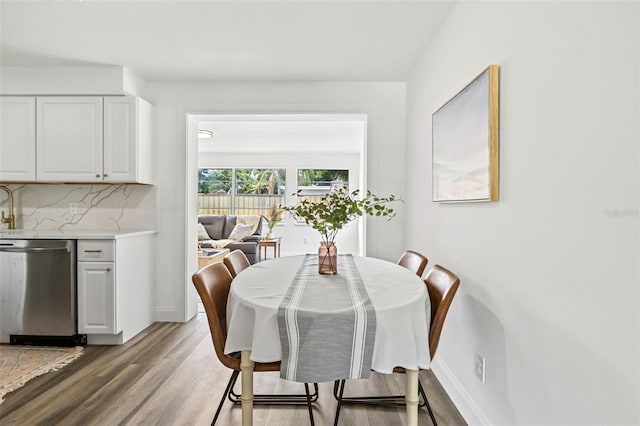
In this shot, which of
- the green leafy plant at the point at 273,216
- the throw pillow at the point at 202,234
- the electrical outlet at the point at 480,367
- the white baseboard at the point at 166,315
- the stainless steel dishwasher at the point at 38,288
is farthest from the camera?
the green leafy plant at the point at 273,216

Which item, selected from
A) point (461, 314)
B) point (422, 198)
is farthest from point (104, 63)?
point (461, 314)

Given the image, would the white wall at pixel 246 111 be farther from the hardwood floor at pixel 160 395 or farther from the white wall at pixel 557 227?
the white wall at pixel 557 227

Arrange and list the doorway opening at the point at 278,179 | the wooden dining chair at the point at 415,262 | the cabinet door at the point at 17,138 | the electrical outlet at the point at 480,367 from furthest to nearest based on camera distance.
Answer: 1. the doorway opening at the point at 278,179
2. the cabinet door at the point at 17,138
3. the wooden dining chair at the point at 415,262
4. the electrical outlet at the point at 480,367

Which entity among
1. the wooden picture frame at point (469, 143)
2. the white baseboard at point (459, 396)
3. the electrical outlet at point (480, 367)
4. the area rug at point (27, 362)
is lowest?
the area rug at point (27, 362)

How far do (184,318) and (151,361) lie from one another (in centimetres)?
89

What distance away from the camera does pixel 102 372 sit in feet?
8.35

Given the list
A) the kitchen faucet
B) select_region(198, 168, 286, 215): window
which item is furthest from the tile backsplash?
select_region(198, 168, 286, 215): window

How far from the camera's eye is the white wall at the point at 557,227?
3.16 feet

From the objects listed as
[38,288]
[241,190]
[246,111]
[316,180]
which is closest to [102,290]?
[38,288]

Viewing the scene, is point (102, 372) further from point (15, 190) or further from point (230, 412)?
point (15, 190)

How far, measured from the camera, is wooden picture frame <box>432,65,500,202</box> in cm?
166

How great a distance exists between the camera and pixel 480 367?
185 centimetres

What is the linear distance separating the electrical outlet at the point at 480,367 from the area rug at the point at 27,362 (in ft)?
8.93

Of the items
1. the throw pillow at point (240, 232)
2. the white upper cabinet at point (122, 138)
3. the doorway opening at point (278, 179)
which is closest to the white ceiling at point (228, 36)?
the white upper cabinet at point (122, 138)
